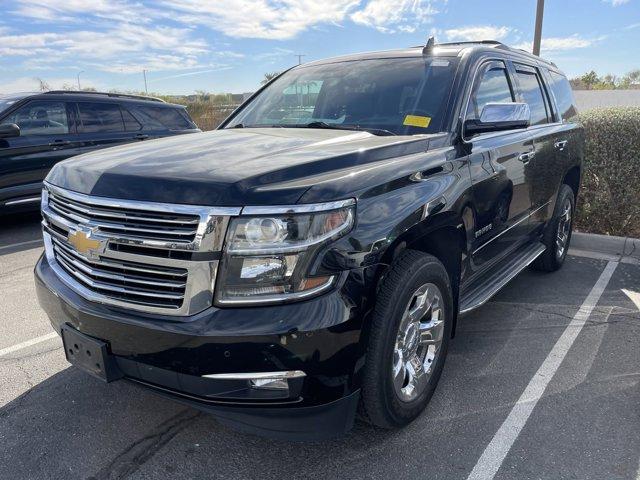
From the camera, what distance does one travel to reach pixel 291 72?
166 inches

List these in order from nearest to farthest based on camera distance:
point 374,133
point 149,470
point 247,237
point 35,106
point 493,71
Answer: point 247,237
point 149,470
point 374,133
point 493,71
point 35,106

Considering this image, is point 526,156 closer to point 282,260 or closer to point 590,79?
point 282,260

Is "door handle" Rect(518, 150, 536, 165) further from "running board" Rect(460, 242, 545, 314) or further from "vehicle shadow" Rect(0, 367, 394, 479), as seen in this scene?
"vehicle shadow" Rect(0, 367, 394, 479)

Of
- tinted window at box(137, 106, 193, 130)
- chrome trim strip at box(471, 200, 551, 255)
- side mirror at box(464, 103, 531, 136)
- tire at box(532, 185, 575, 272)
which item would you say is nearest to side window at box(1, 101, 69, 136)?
tinted window at box(137, 106, 193, 130)

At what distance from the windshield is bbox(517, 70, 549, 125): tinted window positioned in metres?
1.24

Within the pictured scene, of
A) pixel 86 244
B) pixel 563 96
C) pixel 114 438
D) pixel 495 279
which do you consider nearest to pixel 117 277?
pixel 86 244

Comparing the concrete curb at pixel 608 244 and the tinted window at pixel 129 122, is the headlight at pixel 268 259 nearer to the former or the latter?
the concrete curb at pixel 608 244

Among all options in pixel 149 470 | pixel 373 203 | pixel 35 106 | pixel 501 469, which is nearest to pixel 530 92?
pixel 373 203

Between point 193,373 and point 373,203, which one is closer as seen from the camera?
point 193,373

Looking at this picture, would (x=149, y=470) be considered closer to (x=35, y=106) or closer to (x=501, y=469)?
(x=501, y=469)

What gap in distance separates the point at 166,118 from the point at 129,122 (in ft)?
2.34

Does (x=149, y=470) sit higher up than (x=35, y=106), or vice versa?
(x=35, y=106)

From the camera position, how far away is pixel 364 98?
3.43 metres

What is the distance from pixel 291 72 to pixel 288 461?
9.71 ft
